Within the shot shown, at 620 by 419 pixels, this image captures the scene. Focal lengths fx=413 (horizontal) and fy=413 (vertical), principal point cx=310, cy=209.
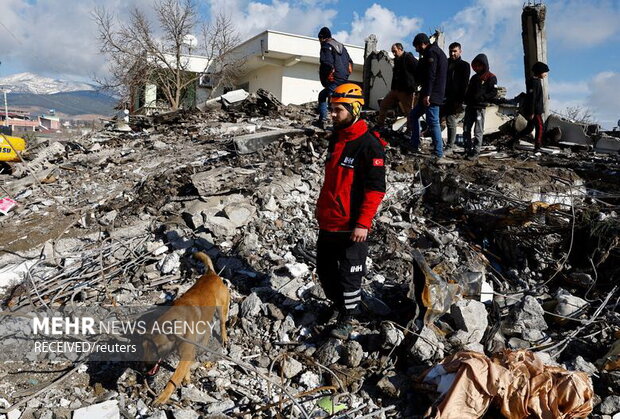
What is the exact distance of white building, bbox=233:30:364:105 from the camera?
58.4 ft

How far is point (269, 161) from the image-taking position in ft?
20.6

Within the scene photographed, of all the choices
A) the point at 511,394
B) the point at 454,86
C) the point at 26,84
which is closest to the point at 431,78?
the point at 454,86

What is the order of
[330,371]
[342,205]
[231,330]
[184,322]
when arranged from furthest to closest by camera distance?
[231,330] → [342,205] → [330,371] → [184,322]

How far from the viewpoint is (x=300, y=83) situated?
1978cm

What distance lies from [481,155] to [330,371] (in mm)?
5454

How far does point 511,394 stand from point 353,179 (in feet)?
5.64

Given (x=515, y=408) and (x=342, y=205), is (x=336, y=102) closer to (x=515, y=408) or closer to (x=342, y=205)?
(x=342, y=205)

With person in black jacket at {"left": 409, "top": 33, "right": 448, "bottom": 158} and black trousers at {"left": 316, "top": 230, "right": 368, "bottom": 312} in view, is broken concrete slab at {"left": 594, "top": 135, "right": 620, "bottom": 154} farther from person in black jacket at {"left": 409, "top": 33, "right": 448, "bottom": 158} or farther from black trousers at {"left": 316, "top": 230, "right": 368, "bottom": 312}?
black trousers at {"left": 316, "top": 230, "right": 368, "bottom": 312}

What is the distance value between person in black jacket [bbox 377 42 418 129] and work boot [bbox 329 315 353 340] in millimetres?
4610

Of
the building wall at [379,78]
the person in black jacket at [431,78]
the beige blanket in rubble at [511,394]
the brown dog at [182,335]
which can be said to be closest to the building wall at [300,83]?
the building wall at [379,78]

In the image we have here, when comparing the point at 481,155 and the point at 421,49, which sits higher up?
the point at 421,49

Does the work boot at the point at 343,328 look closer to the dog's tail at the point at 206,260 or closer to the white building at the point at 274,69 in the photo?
the dog's tail at the point at 206,260

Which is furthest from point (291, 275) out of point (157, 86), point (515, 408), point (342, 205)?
A: point (157, 86)

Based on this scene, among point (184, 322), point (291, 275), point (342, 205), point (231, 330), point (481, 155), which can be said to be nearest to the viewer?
point (184, 322)
